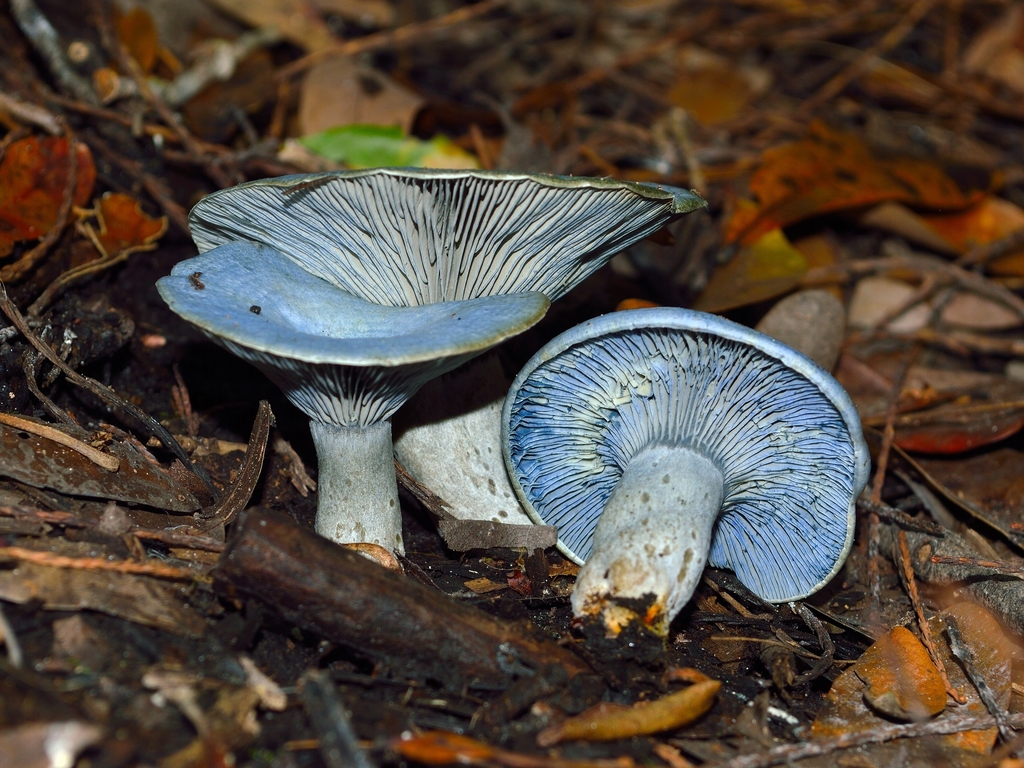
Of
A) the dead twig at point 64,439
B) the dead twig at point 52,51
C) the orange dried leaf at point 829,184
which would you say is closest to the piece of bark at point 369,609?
the dead twig at point 64,439

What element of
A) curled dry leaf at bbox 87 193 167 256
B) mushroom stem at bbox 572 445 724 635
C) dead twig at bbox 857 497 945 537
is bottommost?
dead twig at bbox 857 497 945 537

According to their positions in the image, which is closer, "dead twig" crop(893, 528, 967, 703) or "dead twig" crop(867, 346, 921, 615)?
"dead twig" crop(893, 528, 967, 703)

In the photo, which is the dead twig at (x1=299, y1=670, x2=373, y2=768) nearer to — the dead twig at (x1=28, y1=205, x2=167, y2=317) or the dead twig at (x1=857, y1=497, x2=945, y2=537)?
the dead twig at (x1=28, y1=205, x2=167, y2=317)

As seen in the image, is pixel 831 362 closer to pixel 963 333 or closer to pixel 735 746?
pixel 963 333

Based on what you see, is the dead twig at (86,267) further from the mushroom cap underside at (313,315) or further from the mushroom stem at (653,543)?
the mushroom stem at (653,543)

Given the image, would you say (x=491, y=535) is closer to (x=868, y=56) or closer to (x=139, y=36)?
(x=139, y=36)

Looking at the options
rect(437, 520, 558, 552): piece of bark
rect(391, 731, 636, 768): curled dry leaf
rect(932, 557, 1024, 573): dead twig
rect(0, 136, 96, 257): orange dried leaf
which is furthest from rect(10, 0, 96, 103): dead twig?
rect(932, 557, 1024, 573): dead twig

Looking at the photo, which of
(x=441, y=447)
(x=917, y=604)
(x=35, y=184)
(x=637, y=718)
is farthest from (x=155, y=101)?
(x=917, y=604)
